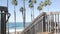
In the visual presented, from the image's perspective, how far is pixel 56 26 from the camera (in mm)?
7074

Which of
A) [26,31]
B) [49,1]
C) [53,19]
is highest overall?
[49,1]

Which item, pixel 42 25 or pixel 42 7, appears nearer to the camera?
pixel 42 25

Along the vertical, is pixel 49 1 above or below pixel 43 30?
above

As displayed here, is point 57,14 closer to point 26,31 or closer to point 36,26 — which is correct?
point 36,26

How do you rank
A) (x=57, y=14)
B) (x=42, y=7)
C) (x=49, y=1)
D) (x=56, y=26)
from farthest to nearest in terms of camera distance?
(x=42, y=7), (x=49, y=1), (x=56, y=26), (x=57, y=14)

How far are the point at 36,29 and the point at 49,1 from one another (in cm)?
3919

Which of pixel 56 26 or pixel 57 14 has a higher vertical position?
pixel 57 14

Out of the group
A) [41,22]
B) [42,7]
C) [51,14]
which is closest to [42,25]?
[41,22]

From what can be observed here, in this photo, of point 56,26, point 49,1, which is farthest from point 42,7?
point 56,26

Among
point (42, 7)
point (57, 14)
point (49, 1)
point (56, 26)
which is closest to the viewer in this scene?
point (57, 14)

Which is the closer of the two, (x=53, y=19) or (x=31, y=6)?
(x=53, y=19)

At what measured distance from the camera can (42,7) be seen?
48.5m

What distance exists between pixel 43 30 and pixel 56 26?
0.58 m

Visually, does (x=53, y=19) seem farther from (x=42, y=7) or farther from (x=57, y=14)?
(x=42, y=7)
